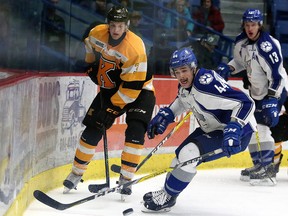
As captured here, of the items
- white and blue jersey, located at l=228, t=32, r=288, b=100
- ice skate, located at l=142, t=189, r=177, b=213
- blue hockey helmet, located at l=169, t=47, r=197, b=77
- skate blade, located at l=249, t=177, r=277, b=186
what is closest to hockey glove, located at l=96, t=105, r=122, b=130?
ice skate, located at l=142, t=189, r=177, b=213

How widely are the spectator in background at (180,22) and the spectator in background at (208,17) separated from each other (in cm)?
11

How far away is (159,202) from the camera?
Result: 5094mm

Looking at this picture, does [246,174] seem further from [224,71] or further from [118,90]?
[118,90]

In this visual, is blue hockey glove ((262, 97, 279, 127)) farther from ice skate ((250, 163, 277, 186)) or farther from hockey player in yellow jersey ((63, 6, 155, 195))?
hockey player in yellow jersey ((63, 6, 155, 195))

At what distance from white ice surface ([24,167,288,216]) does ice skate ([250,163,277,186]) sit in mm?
51

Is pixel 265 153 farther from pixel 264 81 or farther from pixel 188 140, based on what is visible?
pixel 188 140

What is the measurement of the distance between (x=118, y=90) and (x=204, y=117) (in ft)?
2.14

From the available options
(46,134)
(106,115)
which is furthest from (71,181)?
(106,115)

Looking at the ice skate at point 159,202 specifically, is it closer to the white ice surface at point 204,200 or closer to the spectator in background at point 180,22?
the white ice surface at point 204,200

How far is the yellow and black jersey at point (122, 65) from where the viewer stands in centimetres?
534

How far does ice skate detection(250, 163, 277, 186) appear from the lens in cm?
641

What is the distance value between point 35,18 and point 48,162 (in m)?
1.43

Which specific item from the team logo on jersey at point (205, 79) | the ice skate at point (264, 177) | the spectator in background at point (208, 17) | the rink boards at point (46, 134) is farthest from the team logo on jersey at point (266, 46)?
the spectator in background at point (208, 17)

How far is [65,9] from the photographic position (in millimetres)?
7102
